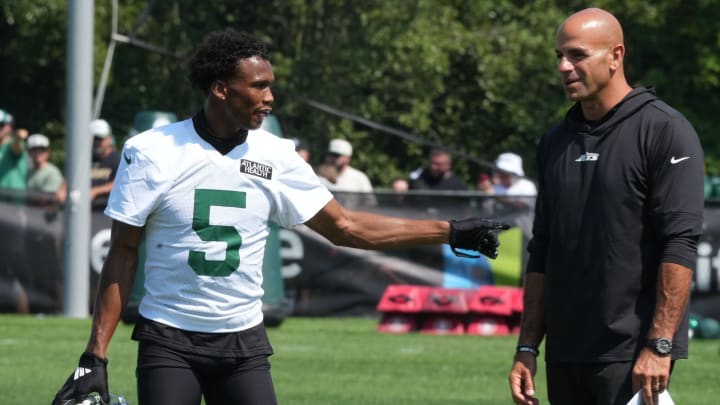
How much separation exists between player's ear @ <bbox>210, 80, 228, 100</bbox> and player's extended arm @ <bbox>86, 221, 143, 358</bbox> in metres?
0.59

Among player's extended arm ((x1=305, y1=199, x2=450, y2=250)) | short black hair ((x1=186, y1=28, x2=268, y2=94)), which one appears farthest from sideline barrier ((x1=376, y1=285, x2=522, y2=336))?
short black hair ((x1=186, y1=28, x2=268, y2=94))

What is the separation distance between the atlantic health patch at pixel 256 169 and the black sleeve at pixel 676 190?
1.47 meters

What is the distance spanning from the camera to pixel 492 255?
6172 mm

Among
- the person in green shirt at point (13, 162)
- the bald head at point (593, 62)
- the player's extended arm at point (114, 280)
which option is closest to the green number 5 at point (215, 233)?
the player's extended arm at point (114, 280)

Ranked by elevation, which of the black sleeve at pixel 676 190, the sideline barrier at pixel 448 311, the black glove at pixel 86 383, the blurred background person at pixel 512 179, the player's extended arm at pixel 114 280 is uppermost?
the black sleeve at pixel 676 190

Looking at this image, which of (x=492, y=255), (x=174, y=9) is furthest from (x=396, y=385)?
(x=174, y=9)

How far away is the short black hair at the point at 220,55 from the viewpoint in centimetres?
593

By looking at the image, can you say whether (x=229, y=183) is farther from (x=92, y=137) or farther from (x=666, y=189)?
(x=92, y=137)

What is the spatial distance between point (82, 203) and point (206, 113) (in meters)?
11.3

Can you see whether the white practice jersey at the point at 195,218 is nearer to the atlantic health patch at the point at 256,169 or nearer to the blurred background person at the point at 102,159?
the atlantic health patch at the point at 256,169

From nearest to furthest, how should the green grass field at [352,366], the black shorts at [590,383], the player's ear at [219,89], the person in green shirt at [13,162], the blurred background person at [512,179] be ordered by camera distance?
1. the black shorts at [590,383]
2. the player's ear at [219,89]
3. the green grass field at [352,366]
4. the blurred background person at [512,179]
5. the person in green shirt at [13,162]

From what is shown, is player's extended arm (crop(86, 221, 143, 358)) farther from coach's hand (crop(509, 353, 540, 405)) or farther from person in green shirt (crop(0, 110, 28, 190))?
person in green shirt (crop(0, 110, 28, 190))

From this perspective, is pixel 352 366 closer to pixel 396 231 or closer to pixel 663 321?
pixel 396 231

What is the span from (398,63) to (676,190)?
2727 cm
